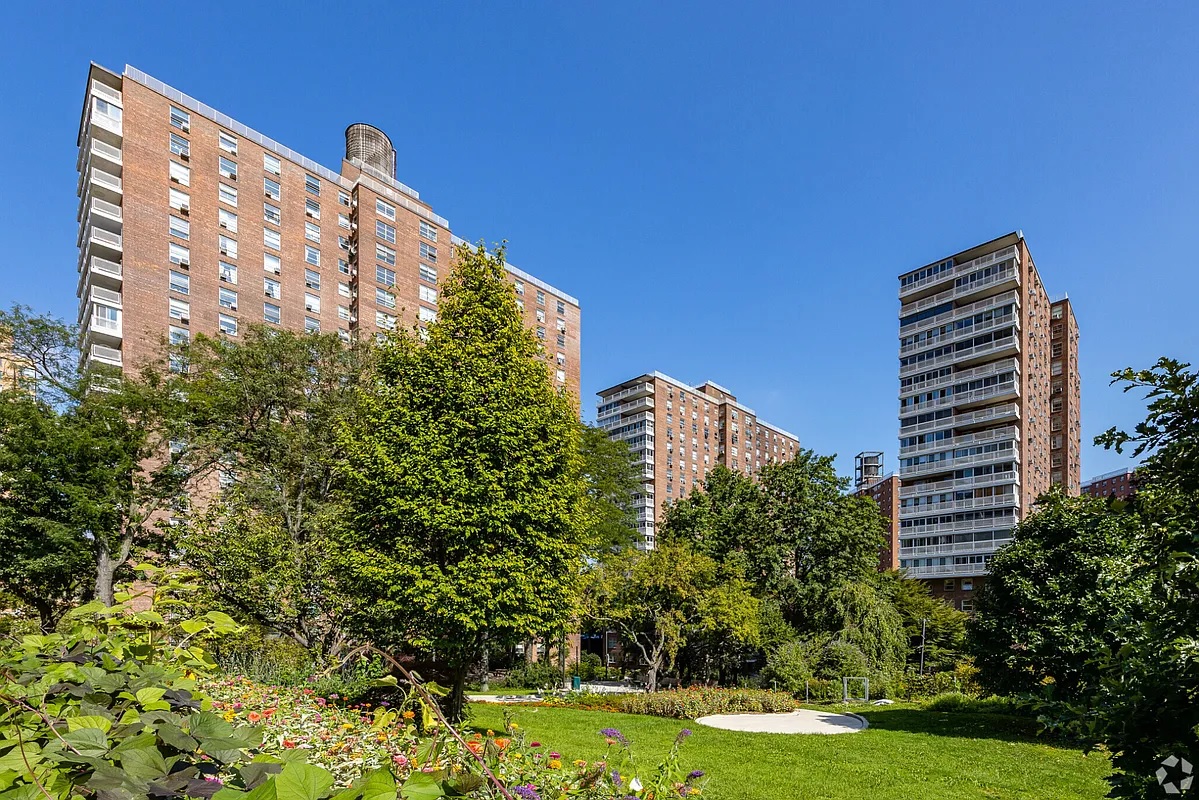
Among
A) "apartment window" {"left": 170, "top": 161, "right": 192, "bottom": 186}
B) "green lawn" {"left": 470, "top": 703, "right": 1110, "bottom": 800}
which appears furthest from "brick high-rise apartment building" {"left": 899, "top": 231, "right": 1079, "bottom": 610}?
"apartment window" {"left": 170, "top": 161, "right": 192, "bottom": 186}

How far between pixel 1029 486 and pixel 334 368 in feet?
171

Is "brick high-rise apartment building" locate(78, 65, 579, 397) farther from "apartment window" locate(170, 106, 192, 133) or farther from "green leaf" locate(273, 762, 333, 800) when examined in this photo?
"green leaf" locate(273, 762, 333, 800)

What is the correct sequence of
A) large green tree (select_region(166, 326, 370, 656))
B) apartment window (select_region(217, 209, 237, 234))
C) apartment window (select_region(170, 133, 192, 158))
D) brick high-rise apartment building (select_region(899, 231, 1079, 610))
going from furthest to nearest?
brick high-rise apartment building (select_region(899, 231, 1079, 610)), apartment window (select_region(217, 209, 237, 234)), apartment window (select_region(170, 133, 192, 158)), large green tree (select_region(166, 326, 370, 656))

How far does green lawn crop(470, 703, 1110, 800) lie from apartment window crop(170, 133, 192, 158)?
39.7m

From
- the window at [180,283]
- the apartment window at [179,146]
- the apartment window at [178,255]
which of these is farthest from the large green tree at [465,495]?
the apartment window at [179,146]

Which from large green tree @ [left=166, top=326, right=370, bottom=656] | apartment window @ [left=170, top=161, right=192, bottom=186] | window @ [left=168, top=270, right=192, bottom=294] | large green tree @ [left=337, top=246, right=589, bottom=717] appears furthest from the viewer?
apartment window @ [left=170, top=161, right=192, bottom=186]

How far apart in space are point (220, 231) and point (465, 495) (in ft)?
124

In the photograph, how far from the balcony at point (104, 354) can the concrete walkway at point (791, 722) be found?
3612cm

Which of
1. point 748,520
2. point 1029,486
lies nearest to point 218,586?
point 748,520

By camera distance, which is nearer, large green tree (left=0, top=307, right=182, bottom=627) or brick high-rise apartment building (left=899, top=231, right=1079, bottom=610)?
large green tree (left=0, top=307, right=182, bottom=627)

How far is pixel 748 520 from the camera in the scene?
28641 mm

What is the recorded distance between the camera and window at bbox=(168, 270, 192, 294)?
119ft

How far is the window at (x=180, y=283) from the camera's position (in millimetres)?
36312

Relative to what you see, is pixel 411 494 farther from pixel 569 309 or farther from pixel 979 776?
pixel 569 309
